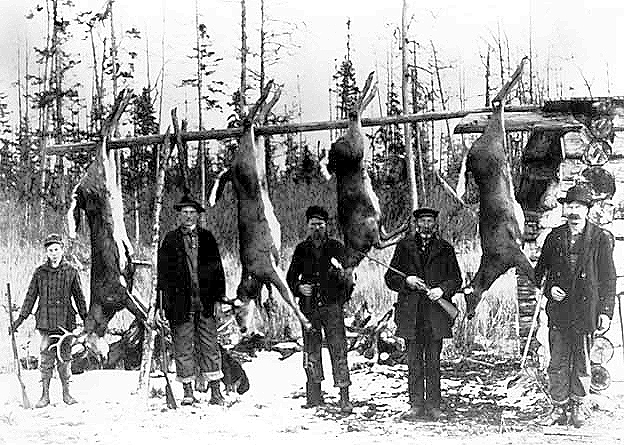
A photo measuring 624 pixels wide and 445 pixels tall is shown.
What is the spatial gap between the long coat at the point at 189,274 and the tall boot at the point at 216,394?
0.40 m

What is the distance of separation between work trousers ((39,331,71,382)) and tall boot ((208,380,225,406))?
2.94 ft

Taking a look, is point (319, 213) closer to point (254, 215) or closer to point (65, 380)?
point (254, 215)

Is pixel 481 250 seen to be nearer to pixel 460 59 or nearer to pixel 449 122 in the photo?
pixel 449 122

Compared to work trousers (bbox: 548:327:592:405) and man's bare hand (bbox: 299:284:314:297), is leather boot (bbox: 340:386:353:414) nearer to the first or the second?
man's bare hand (bbox: 299:284:314:297)

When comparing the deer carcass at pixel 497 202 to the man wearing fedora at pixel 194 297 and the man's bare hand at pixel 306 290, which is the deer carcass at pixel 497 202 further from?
the man wearing fedora at pixel 194 297

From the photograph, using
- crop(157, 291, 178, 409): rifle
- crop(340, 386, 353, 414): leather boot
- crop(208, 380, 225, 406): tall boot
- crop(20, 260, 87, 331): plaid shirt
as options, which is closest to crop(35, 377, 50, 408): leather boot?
crop(20, 260, 87, 331): plaid shirt

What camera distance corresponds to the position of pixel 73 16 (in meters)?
5.45

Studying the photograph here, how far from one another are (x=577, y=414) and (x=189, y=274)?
2.30 meters

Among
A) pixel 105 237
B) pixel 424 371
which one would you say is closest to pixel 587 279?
pixel 424 371

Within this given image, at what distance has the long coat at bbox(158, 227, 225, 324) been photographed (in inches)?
202

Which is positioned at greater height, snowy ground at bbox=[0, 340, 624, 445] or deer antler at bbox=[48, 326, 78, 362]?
deer antler at bbox=[48, 326, 78, 362]

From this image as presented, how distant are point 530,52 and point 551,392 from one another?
1.94 metres

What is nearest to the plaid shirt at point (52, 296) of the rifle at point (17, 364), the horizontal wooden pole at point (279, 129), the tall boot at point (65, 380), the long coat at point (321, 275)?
the rifle at point (17, 364)

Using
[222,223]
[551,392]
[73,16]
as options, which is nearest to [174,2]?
[73,16]
